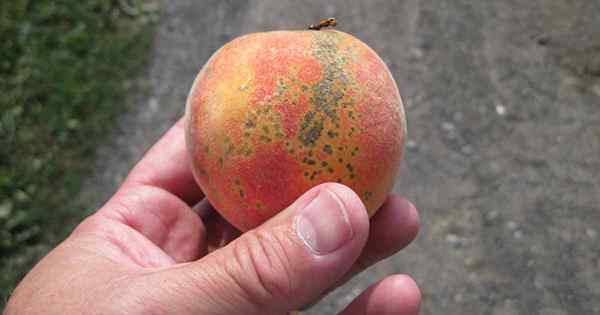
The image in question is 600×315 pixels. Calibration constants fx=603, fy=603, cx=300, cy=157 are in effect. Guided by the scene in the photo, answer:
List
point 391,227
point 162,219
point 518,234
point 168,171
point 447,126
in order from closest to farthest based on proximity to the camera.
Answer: point 391,227 → point 162,219 → point 168,171 → point 518,234 → point 447,126

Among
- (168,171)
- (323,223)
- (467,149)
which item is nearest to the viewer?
(323,223)

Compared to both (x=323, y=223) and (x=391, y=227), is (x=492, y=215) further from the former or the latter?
(x=323, y=223)

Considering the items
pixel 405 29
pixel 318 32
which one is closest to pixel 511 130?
pixel 405 29

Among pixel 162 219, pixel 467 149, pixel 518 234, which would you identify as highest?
pixel 162 219

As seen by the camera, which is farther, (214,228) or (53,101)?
(53,101)

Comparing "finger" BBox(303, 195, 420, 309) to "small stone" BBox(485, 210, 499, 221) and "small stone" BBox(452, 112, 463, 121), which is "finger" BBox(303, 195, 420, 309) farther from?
"small stone" BBox(452, 112, 463, 121)

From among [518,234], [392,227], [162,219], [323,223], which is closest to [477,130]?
[518,234]
